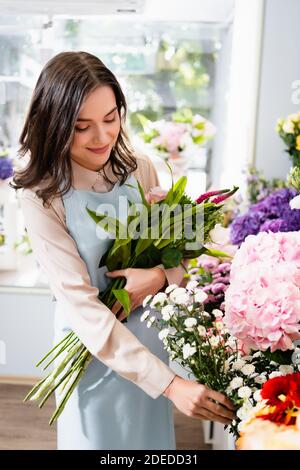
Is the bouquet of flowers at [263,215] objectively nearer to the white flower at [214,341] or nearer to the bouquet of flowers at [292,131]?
the bouquet of flowers at [292,131]

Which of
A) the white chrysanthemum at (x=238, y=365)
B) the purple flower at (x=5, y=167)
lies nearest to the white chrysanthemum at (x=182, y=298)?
the white chrysanthemum at (x=238, y=365)

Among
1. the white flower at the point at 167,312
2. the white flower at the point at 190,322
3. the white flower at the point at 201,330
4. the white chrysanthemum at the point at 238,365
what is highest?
the white flower at the point at 167,312

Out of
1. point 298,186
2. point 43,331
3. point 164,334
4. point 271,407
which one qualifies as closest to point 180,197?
point 298,186

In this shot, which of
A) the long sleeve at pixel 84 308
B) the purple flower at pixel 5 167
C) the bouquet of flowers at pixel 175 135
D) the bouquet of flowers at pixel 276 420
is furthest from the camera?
the purple flower at pixel 5 167

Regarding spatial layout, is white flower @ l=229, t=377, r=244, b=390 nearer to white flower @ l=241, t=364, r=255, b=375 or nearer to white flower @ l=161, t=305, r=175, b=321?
white flower @ l=241, t=364, r=255, b=375

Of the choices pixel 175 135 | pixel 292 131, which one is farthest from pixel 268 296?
pixel 175 135

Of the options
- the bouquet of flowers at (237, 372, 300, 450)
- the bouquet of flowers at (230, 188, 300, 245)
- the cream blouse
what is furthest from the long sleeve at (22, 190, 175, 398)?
the bouquet of flowers at (230, 188, 300, 245)

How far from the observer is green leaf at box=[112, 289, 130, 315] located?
1187mm

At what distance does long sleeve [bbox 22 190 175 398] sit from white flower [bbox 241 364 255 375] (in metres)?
0.19

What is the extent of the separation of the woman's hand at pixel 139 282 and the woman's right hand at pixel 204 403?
0.85 feet

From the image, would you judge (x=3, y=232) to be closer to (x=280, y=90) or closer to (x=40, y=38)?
(x=40, y=38)

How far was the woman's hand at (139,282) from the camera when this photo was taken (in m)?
1.23

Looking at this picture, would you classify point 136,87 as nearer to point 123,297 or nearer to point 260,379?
point 123,297
